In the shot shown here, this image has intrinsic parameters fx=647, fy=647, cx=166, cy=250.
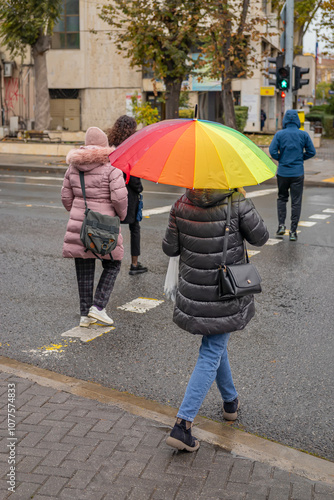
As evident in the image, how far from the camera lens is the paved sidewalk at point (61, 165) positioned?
2008 cm

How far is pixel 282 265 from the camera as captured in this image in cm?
870

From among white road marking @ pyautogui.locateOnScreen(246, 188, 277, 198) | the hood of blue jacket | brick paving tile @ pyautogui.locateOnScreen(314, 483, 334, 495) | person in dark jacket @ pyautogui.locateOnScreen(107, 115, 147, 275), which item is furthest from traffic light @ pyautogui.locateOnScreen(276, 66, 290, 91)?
brick paving tile @ pyautogui.locateOnScreen(314, 483, 334, 495)

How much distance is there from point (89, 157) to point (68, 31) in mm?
38668

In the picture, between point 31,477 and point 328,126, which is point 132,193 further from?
point 328,126

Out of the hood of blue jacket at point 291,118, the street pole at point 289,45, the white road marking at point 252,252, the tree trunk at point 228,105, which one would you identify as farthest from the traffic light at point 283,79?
the white road marking at point 252,252

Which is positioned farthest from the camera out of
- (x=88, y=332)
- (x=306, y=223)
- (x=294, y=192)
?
(x=306, y=223)

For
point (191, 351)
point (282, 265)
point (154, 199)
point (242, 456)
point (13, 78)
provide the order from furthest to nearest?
point (13, 78) < point (154, 199) < point (282, 265) < point (191, 351) < point (242, 456)

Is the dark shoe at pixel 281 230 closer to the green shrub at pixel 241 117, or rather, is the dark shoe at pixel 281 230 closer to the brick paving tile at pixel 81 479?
the brick paving tile at pixel 81 479

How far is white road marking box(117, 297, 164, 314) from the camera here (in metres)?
6.73

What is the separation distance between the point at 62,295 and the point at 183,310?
11.9 ft

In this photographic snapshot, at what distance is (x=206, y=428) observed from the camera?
3.99 metres

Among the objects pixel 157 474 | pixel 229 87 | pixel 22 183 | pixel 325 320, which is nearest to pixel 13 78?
pixel 229 87

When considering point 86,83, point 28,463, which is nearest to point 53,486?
point 28,463

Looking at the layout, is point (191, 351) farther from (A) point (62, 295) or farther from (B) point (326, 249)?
(B) point (326, 249)
